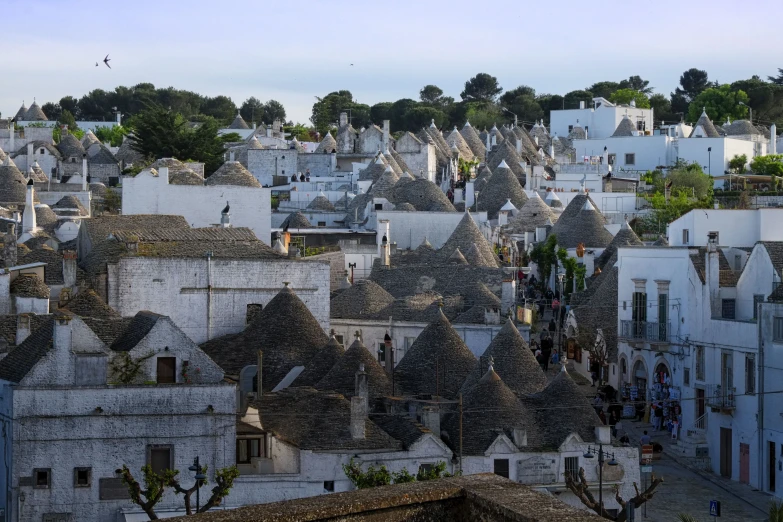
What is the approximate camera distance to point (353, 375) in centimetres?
3878

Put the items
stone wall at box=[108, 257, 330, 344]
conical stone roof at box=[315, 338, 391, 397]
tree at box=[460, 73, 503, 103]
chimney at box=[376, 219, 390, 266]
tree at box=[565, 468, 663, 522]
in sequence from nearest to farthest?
tree at box=[565, 468, 663, 522], conical stone roof at box=[315, 338, 391, 397], stone wall at box=[108, 257, 330, 344], chimney at box=[376, 219, 390, 266], tree at box=[460, 73, 503, 103]

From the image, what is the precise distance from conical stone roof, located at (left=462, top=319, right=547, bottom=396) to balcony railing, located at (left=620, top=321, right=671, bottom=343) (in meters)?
6.92

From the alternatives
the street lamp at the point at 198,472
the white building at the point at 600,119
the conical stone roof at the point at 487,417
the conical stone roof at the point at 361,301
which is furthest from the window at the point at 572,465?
the white building at the point at 600,119

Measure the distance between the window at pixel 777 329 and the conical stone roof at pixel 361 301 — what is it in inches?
594

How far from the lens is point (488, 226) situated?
74125 millimetres

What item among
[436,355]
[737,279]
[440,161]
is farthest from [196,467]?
[440,161]

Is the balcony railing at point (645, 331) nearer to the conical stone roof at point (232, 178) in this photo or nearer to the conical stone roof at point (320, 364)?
the conical stone roof at point (320, 364)

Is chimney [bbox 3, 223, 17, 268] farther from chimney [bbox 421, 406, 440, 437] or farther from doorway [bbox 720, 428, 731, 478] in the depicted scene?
doorway [bbox 720, 428, 731, 478]

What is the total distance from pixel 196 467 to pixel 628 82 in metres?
135

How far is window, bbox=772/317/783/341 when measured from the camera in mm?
39219

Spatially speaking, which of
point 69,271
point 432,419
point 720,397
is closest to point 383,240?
point 69,271

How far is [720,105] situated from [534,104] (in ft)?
97.6

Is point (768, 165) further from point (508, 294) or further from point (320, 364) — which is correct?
point (320, 364)

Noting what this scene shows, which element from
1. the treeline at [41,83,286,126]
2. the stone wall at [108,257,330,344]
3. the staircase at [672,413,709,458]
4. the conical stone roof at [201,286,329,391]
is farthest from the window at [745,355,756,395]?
the treeline at [41,83,286,126]
